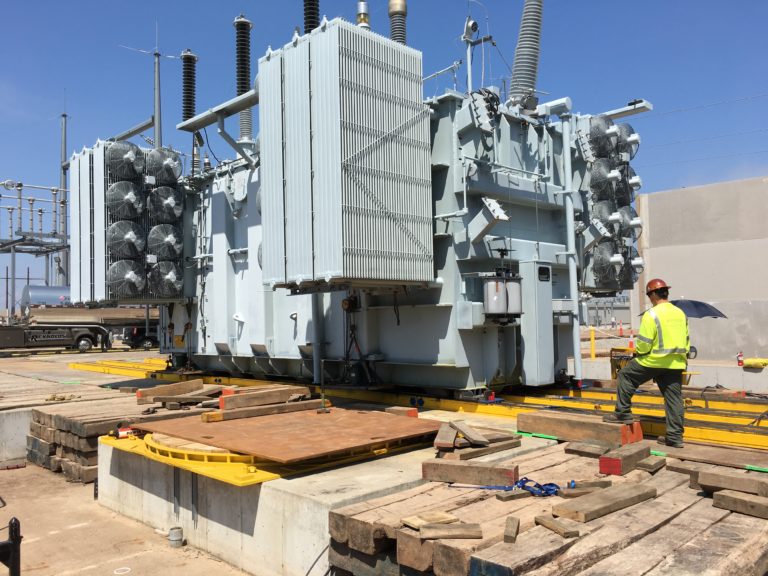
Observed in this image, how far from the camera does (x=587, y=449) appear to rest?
656 cm

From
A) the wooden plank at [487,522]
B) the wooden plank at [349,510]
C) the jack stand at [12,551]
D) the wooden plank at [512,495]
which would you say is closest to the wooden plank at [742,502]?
the wooden plank at [487,522]

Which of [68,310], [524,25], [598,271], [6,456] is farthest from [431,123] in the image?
[68,310]

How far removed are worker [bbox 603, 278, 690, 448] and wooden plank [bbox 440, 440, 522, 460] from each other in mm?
1254

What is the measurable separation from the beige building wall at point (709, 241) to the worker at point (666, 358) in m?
27.2

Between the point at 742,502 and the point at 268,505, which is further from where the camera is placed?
the point at 268,505

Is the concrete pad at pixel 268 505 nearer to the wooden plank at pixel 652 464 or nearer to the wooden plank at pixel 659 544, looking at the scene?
the wooden plank at pixel 652 464

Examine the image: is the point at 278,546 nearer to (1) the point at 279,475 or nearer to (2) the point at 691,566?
(1) the point at 279,475

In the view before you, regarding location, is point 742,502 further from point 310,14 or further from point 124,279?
point 124,279

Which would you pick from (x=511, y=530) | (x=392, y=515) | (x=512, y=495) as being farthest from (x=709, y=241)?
(x=511, y=530)

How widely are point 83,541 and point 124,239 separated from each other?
6.97 metres

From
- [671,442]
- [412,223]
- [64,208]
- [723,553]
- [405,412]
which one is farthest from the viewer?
[64,208]

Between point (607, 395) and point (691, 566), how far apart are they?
6.53m

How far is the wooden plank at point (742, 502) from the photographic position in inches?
187

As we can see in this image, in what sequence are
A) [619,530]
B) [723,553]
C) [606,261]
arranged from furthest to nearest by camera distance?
[606,261]
[619,530]
[723,553]
